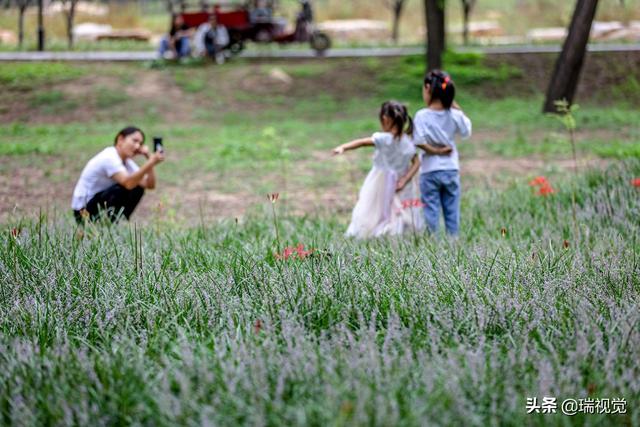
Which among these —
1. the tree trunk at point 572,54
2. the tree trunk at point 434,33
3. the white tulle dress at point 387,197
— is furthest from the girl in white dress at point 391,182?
the tree trunk at point 434,33

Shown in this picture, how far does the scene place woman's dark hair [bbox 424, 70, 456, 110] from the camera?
7.32 m

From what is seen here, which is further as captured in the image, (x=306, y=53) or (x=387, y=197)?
(x=306, y=53)

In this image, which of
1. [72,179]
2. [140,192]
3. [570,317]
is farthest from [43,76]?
[570,317]

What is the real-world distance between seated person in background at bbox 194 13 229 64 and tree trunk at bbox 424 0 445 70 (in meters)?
5.71

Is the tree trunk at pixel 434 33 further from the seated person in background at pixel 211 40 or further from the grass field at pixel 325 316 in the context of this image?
the grass field at pixel 325 316

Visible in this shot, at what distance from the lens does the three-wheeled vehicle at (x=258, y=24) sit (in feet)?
83.0

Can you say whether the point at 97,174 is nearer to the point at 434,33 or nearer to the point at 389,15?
the point at 434,33

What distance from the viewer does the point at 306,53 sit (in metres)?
25.5

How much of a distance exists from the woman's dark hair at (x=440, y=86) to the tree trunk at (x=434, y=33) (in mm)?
13353

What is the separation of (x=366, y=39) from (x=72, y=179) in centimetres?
2325

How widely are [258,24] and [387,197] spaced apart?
63.1 ft

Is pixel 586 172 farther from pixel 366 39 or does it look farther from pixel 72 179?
pixel 366 39

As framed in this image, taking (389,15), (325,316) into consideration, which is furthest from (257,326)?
(389,15)

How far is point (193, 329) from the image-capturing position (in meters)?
4.23
